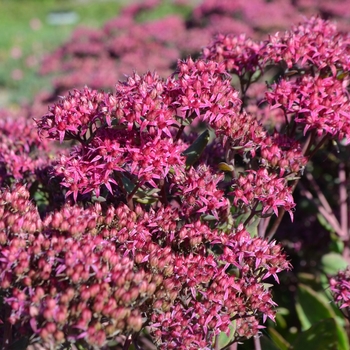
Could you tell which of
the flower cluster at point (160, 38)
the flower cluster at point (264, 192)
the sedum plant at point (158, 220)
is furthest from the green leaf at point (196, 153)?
the flower cluster at point (160, 38)

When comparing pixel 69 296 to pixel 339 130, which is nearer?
pixel 69 296

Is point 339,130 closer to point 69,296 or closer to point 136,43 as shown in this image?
point 69,296

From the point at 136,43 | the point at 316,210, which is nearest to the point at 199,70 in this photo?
the point at 316,210

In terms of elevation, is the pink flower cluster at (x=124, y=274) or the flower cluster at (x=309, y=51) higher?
the flower cluster at (x=309, y=51)

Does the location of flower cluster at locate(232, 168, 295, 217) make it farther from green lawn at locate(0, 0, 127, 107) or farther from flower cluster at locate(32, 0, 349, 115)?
green lawn at locate(0, 0, 127, 107)

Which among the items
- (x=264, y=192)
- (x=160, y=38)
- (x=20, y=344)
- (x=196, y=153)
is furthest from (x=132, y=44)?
(x=20, y=344)

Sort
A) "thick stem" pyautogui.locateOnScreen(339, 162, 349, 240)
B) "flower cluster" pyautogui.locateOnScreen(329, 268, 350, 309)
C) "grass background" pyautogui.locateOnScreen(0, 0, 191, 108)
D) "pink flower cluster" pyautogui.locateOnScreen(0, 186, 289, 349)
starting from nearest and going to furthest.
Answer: "pink flower cluster" pyautogui.locateOnScreen(0, 186, 289, 349) < "flower cluster" pyautogui.locateOnScreen(329, 268, 350, 309) < "thick stem" pyautogui.locateOnScreen(339, 162, 349, 240) < "grass background" pyautogui.locateOnScreen(0, 0, 191, 108)

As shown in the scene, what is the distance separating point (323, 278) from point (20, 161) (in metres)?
2.19

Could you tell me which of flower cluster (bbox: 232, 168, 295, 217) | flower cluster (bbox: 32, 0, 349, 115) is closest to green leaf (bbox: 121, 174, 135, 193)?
flower cluster (bbox: 232, 168, 295, 217)

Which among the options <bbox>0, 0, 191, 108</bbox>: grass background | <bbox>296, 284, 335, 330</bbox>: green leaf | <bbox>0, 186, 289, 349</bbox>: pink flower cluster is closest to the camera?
<bbox>0, 186, 289, 349</bbox>: pink flower cluster

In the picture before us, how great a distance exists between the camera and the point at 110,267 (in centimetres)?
177

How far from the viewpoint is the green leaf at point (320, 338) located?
2568 millimetres

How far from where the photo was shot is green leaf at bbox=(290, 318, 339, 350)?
2.57 m

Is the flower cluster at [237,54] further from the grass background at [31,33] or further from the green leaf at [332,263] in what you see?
the grass background at [31,33]
